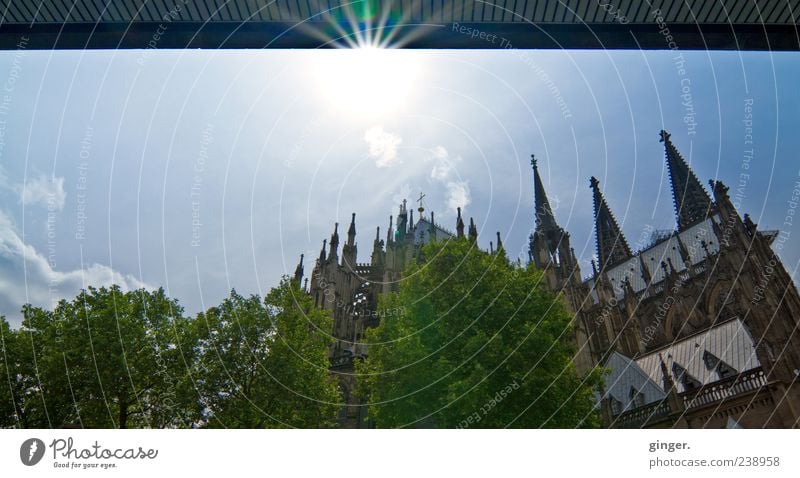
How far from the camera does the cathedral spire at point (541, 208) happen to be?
35.2m

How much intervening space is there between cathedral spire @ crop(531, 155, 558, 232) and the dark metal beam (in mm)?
29915

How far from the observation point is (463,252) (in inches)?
615

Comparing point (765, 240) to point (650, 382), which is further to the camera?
point (765, 240)

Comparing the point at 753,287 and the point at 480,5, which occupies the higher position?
the point at 480,5

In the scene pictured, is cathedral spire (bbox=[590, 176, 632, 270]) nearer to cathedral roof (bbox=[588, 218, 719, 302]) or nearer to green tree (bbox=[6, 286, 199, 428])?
cathedral roof (bbox=[588, 218, 719, 302])

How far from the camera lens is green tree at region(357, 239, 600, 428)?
11711 mm

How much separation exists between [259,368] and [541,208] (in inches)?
1145

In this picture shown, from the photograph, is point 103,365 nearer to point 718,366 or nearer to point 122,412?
point 122,412
